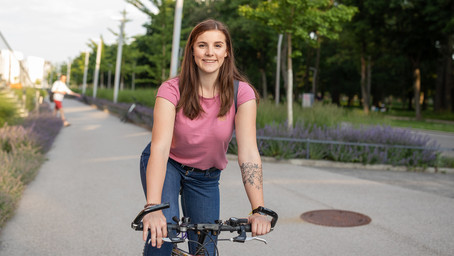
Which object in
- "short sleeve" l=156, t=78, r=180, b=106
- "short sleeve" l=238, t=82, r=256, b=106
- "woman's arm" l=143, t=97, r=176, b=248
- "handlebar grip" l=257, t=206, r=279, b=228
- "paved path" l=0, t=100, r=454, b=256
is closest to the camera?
"handlebar grip" l=257, t=206, r=279, b=228

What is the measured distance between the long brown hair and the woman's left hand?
0.60 meters

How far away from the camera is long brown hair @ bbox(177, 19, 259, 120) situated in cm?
247

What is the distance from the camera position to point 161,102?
95.3 inches

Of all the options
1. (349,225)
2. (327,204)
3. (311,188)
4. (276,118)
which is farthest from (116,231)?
(276,118)

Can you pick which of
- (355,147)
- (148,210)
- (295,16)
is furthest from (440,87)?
(148,210)

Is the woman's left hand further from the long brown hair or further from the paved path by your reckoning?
the paved path

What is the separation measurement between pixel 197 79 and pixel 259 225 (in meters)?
0.88

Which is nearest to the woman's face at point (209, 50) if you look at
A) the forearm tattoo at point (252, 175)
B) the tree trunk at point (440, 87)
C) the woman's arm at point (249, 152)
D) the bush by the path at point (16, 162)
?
the woman's arm at point (249, 152)

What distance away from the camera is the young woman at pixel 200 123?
7.82ft

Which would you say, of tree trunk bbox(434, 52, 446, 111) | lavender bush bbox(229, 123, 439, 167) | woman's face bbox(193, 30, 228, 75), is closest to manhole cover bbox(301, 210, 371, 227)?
woman's face bbox(193, 30, 228, 75)

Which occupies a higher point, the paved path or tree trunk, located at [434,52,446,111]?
tree trunk, located at [434,52,446,111]

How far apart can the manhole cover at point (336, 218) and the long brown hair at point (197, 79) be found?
3892 millimetres

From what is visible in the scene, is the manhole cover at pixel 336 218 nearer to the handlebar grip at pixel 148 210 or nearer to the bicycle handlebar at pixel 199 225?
the bicycle handlebar at pixel 199 225

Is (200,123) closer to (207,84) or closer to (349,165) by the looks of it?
(207,84)
